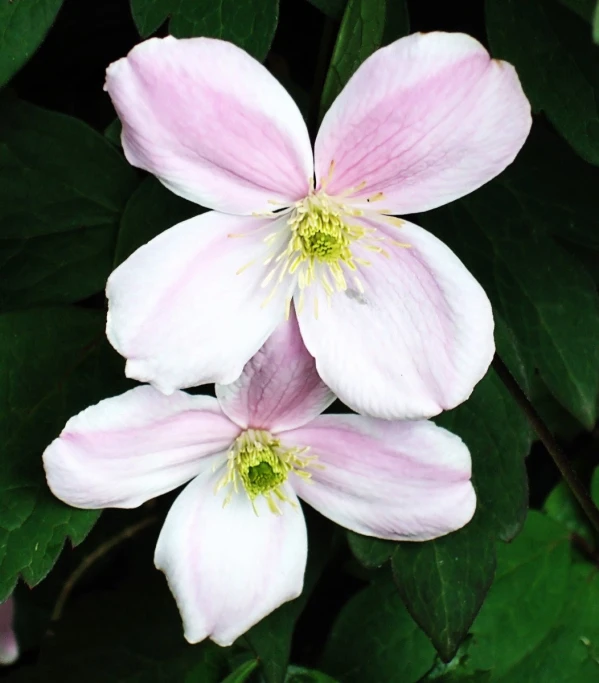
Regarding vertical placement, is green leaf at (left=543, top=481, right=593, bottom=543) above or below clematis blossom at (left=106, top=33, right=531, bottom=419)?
below

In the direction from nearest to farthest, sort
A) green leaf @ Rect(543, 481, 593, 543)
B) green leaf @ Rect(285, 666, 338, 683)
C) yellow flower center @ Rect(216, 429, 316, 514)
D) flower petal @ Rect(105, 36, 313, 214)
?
flower petal @ Rect(105, 36, 313, 214) < yellow flower center @ Rect(216, 429, 316, 514) < green leaf @ Rect(285, 666, 338, 683) < green leaf @ Rect(543, 481, 593, 543)

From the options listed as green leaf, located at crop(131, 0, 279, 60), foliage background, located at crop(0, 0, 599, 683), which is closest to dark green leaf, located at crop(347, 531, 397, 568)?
foliage background, located at crop(0, 0, 599, 683)

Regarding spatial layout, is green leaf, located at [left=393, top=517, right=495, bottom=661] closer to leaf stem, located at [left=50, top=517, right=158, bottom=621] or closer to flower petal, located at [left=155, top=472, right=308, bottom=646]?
flower petal, located at [left=155, top=472, right=308, bottom=646]

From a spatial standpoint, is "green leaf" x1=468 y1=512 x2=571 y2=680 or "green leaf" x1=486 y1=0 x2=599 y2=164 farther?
"green leaf" x1=468 y1=512 x2=571 y2=680

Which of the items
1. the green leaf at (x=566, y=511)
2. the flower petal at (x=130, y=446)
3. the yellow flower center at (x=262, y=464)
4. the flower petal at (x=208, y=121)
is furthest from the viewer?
the green leaf at (x=566, y=511)

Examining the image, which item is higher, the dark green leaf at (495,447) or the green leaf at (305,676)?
the dark green leaf at (495,447)

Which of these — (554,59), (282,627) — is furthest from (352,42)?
(282,627)

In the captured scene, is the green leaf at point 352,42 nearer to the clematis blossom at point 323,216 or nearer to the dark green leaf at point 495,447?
the clematis blossom at point 323,216

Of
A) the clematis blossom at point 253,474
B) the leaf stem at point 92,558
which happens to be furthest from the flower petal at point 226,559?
the leaf stem at point 92,558
